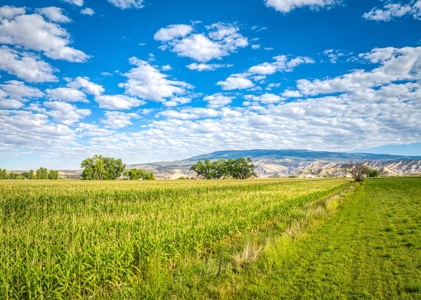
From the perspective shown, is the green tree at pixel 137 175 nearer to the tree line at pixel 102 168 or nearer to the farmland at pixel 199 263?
the tree line at pixel 102 168

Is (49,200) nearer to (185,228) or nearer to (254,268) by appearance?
(185,228)

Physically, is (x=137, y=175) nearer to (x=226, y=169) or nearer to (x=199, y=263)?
(x=226, y=169)

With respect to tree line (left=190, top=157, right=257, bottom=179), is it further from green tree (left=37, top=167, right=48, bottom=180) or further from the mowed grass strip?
the mowed grass strip

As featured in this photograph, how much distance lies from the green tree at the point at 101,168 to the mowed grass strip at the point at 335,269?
128877 mm

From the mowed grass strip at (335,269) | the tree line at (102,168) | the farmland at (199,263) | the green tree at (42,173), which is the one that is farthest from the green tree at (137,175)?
the mowed grass strip at (335,269)

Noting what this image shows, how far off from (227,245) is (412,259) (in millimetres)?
8485

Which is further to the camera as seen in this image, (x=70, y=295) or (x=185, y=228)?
(x=185, y=228)

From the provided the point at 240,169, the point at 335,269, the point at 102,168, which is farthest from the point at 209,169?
the point at 335,269

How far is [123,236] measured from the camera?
10.2 m

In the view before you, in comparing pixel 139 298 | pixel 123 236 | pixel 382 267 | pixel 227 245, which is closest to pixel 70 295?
pixel 139 298

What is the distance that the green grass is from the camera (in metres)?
8.35

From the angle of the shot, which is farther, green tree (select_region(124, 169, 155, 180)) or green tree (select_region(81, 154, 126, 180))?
green tree (select_region(124, 169, 155, 180))

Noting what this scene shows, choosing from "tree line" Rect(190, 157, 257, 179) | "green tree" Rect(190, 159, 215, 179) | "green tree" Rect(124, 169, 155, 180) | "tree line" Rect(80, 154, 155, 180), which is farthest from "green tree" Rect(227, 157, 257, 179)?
"tree line" Rect(80, 154, 155, 180)

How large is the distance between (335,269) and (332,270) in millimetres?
183
